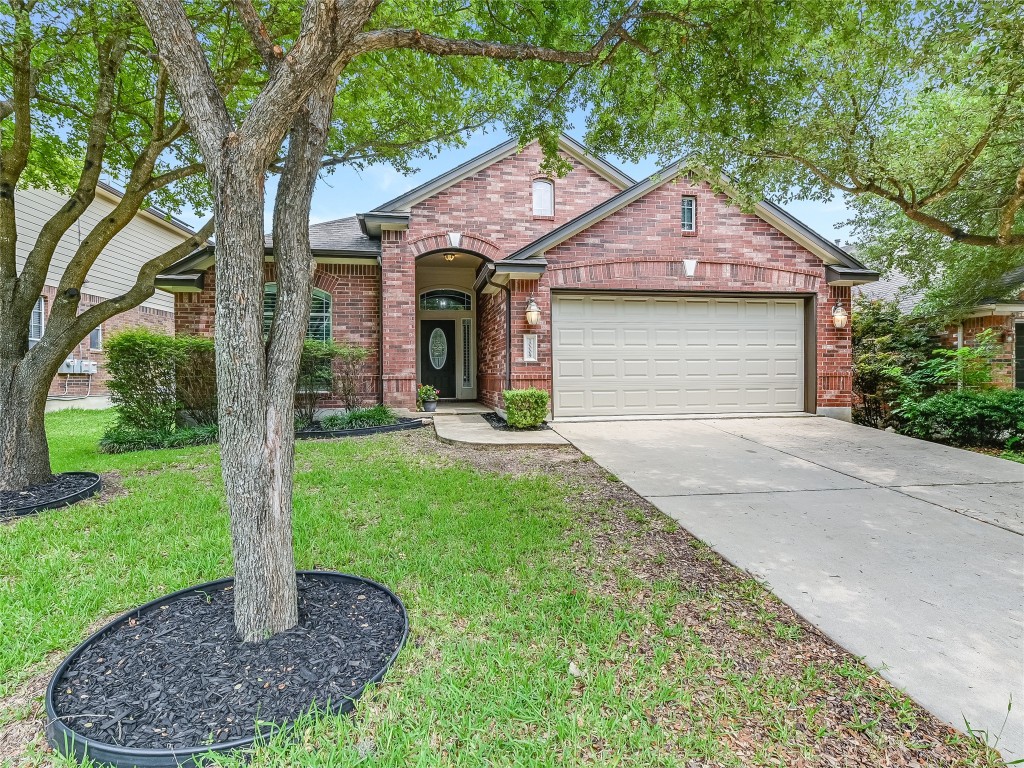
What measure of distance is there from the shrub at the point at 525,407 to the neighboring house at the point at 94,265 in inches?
409

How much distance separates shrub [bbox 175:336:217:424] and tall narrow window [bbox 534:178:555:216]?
24.9 ft

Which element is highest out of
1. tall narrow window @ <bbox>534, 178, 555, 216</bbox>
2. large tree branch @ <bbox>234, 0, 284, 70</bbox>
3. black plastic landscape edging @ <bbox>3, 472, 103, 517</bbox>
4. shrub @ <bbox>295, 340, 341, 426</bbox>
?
tall narrow window @ <bbox>534, 178, 555, 216</bbox>

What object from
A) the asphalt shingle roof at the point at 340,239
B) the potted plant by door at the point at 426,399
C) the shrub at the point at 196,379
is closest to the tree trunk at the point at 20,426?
the shrub at the point at 196,379

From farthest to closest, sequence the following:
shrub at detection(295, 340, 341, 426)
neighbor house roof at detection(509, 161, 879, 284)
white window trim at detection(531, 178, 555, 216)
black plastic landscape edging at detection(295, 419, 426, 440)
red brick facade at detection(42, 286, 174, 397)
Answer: red brick facade at detection(42, 286, 174, 397), white window trim at detection(531, 178, 555, 216), neighbor house roof at detection(509, 161, 879, 284), shrub at detection(295, 340, 341, 426), black plastic landscape edging at detection(295, 419, 426, 440)

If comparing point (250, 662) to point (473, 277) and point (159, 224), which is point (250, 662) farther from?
point (159, 224)

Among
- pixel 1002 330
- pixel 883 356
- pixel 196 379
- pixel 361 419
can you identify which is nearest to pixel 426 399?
pixel 361 419

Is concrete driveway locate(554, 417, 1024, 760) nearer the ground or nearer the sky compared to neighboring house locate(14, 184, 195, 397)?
nearer the ground

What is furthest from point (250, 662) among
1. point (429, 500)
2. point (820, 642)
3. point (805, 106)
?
point (805, 106)

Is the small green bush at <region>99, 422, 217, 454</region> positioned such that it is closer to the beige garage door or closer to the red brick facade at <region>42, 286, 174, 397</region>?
the red brick facade at <region>42, 286, 174, 397</region>

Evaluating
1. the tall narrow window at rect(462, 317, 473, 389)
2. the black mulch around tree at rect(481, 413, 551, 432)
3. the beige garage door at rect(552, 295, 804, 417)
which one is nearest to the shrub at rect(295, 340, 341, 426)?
the black mulch around tree at rect(481, 413, 551, 432)

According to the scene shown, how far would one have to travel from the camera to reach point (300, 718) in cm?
187

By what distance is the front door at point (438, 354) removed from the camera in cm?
1378

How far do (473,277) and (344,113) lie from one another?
6.70 meters

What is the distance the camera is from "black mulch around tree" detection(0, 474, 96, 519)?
448 cm
